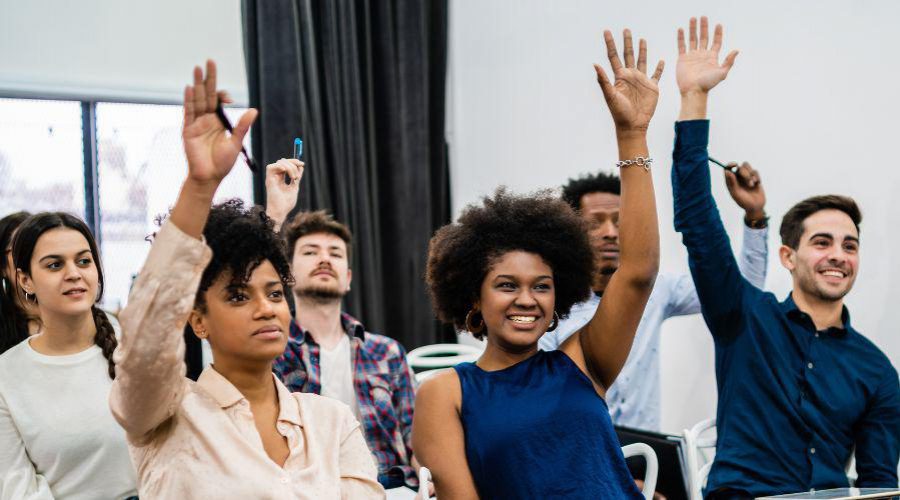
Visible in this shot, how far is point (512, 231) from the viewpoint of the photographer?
5.52ft

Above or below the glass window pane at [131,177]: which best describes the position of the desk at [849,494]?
below

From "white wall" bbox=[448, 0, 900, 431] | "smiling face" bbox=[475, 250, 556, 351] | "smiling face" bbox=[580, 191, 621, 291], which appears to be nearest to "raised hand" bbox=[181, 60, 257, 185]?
"smiling face" bbox=[475, 250, 556, 351]

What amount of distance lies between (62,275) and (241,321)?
2.81 ft

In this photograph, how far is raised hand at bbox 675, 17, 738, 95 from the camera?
6.56 ft

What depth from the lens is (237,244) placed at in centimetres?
147

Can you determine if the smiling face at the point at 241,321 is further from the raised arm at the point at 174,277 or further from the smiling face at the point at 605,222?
the smiling face at the point at 605,222

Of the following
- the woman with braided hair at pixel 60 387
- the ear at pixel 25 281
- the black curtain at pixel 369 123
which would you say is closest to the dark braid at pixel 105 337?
the woman with braided hair at pixel 60 387

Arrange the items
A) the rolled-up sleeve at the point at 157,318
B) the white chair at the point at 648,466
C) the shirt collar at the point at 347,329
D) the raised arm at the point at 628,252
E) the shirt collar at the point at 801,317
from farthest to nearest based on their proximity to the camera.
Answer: the shirt collar at the point at 347,329 < the shirt collar at the point at 801,317 < the white chair at the point at 648,466 < the raised arm at the point at 628,252 < the rolled-up sleeve at the point at 157,318

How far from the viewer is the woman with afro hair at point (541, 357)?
150cm

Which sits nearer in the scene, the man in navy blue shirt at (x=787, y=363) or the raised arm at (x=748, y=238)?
the man in navy blue shirt at (x=787, y=363)

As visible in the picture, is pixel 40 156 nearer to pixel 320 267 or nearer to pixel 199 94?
pixel 320 267

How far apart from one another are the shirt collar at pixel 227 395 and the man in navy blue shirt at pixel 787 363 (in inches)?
43.7

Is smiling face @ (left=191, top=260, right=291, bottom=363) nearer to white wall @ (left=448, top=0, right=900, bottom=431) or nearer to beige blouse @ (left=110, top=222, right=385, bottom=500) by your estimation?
beige blouse @ (left=110, top=222, right=385, bottom=500)

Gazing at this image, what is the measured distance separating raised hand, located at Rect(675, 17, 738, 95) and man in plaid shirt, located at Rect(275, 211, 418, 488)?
56.2 inches
